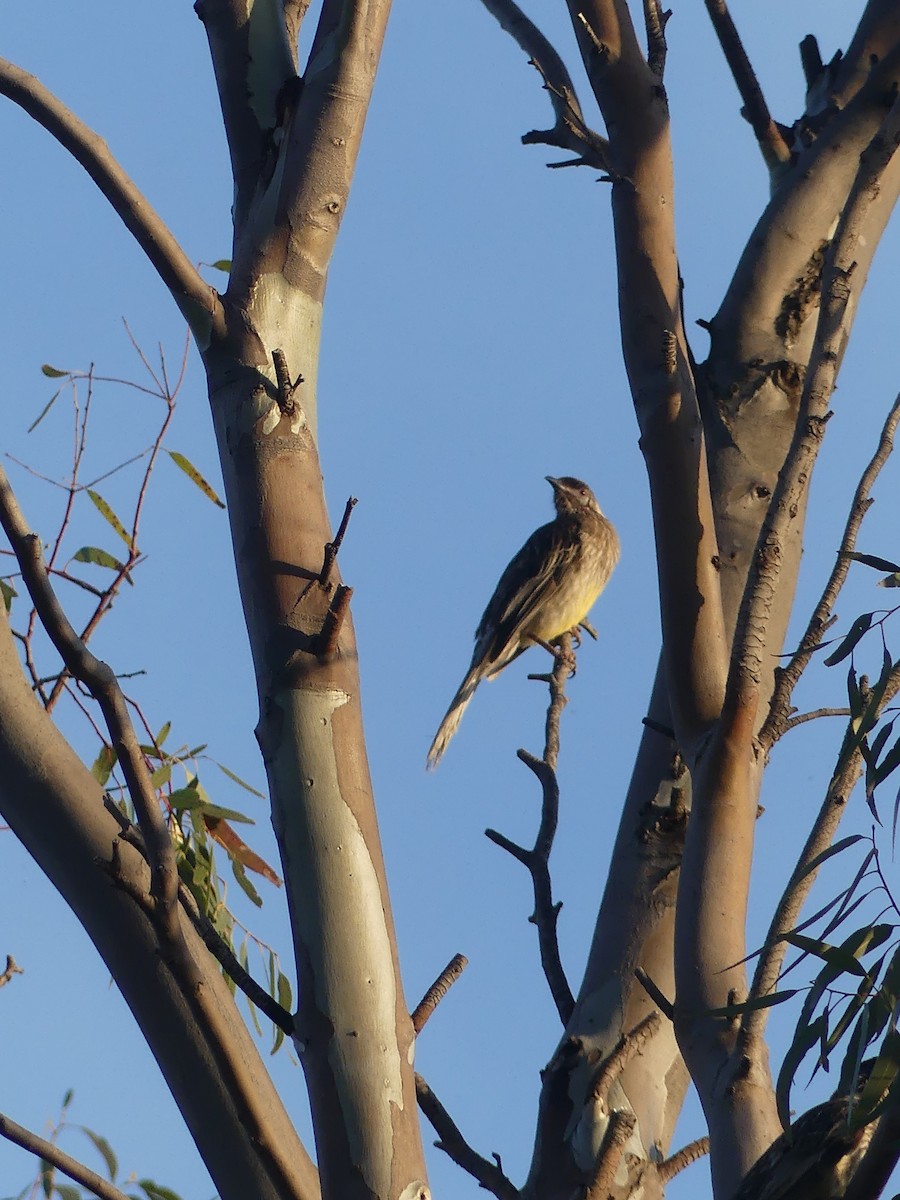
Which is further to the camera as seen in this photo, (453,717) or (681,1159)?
(453,717)

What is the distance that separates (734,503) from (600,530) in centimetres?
518

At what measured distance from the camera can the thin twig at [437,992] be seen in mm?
2439

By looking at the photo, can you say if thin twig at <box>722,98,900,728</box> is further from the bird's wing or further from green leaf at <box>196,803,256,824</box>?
the bird's wing

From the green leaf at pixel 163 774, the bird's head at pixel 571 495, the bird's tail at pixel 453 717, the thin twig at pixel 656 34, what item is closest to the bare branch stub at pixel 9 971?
the green leaf at pixel 163 774

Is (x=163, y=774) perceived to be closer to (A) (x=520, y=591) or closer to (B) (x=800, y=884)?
(B) (x=800, y=884)

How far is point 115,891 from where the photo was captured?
2430mm

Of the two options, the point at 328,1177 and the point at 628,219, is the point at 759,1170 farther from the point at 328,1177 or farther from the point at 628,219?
the point at 628,219

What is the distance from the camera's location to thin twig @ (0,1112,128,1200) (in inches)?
90.4

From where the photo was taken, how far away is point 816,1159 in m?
1.85

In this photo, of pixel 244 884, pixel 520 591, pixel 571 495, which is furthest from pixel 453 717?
pixel 244 884

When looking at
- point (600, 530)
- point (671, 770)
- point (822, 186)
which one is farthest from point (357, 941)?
point (600, 530)

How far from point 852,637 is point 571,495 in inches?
261

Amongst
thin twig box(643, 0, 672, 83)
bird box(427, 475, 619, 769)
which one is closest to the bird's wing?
bird box(427, 475, 619, 769)

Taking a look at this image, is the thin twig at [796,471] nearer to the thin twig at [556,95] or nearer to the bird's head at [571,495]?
the thin twig at [556,95]
